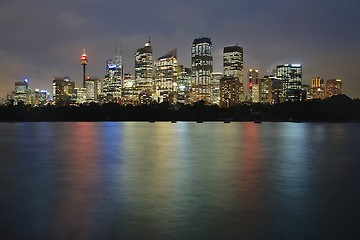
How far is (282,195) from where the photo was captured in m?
22.0

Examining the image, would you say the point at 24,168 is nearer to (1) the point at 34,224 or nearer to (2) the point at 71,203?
(2) the point at 71,203

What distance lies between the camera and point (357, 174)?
99.6 ft

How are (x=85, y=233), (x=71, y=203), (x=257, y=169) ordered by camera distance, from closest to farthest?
(x=85, y=233)
(x=71, y=203)
(x=257, y=169)

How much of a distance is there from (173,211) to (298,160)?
25.0 meters

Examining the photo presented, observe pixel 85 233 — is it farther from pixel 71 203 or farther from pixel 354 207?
pixel 354 207

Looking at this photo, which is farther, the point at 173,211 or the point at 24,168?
the point at 24,168

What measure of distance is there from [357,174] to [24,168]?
2518 centimetres

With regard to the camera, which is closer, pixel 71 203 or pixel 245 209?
pixel 245 209

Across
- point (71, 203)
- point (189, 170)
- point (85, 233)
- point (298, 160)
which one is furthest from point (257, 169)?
point (85, 233)

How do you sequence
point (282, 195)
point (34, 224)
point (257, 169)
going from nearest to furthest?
point (34, 224), point (282, 195), point (257, 169)

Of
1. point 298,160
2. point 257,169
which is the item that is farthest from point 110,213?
point 298,160

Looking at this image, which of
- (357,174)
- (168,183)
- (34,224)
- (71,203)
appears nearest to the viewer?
(34,224)

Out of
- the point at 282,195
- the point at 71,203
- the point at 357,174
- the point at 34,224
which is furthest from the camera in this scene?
the point at 357,174

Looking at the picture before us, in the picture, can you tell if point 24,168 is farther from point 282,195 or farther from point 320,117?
A: point 320,117
